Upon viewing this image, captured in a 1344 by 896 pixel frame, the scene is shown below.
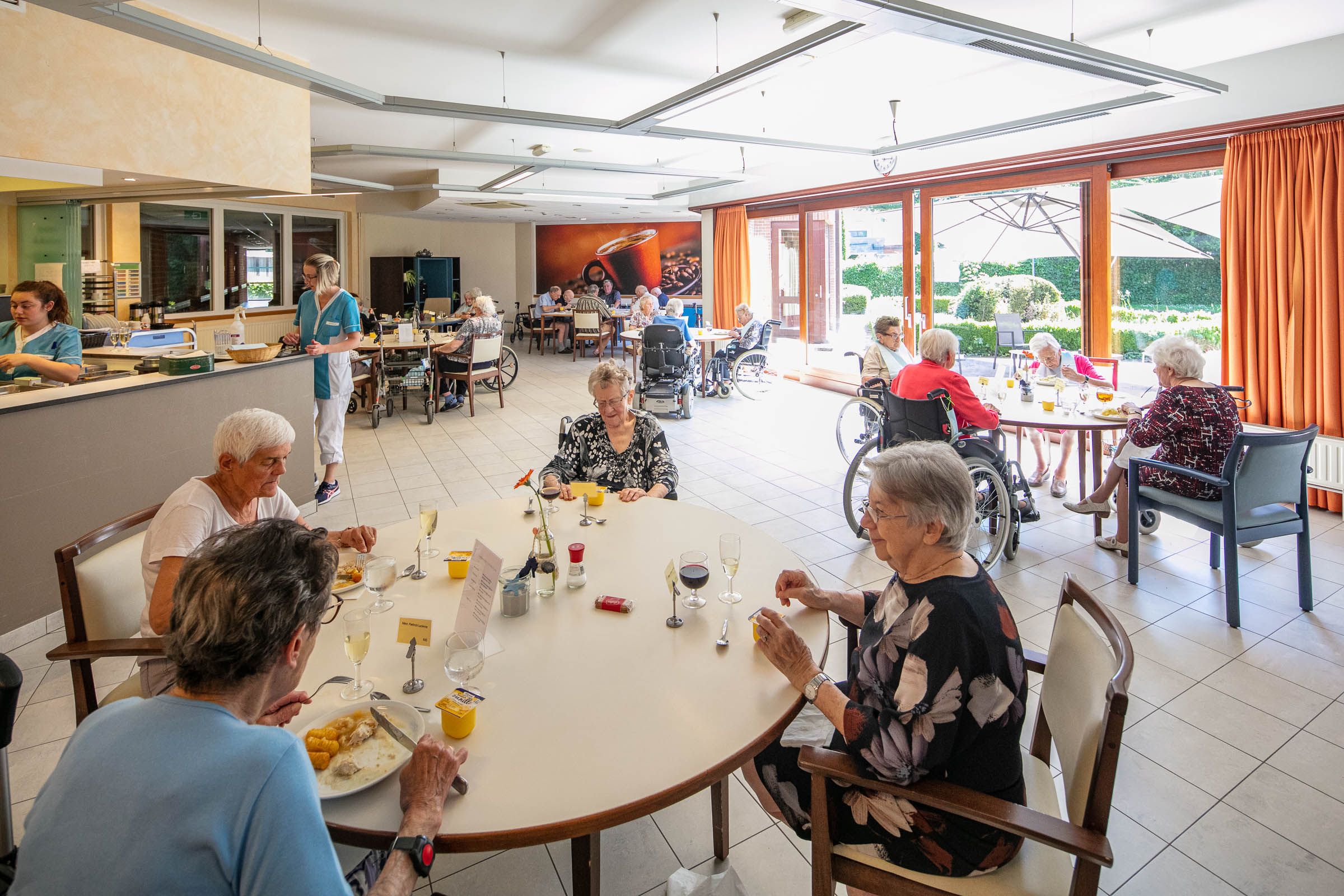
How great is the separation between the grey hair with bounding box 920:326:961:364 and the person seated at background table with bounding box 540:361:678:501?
6.35ft

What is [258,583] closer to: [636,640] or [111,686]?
[636,640]

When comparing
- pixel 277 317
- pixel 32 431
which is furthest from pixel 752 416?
pixel 277 317

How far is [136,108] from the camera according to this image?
4.70m

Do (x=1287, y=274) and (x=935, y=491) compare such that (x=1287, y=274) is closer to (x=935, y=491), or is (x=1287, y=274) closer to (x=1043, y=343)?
(x=1043, y=343)

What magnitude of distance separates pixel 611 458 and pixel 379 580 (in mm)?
1425

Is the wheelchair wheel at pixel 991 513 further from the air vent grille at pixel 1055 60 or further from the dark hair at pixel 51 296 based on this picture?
the dark hair at pixel 51 296

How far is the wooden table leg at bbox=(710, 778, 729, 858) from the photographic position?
194cm

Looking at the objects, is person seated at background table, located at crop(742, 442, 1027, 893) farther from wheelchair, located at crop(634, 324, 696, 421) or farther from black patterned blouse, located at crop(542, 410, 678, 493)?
wheelchair, located at crop(634, 324, 696, 421)

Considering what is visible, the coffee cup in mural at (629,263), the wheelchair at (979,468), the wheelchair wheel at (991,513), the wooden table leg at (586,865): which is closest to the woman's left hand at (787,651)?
the wooden table leg at (586,865)

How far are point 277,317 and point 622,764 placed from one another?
13.9 m

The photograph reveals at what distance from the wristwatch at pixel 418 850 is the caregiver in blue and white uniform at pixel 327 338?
4.71m

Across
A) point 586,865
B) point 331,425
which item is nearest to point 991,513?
point 586,865

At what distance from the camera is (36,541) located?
10.7 feet

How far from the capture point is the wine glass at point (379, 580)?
6.08 feet
